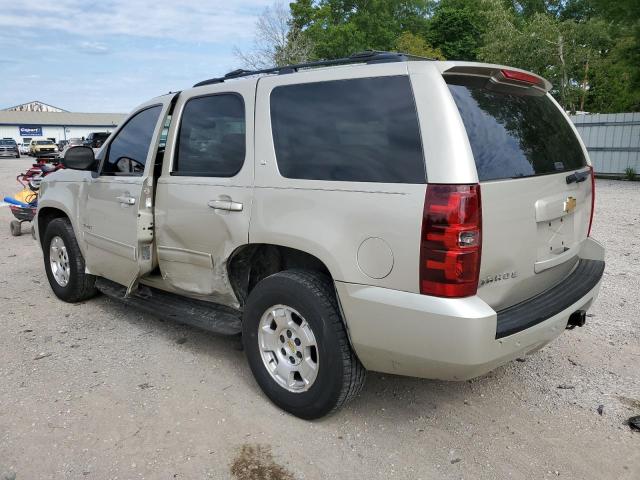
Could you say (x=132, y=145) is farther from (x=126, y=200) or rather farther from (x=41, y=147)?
(x=41, y=147)

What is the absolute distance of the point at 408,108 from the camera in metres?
2.67

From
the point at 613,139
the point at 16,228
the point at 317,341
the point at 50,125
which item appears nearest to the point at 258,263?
the point at 317,341

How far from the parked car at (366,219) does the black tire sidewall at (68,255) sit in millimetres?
1217

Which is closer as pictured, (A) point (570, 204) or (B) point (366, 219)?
(B) point (366, 219)

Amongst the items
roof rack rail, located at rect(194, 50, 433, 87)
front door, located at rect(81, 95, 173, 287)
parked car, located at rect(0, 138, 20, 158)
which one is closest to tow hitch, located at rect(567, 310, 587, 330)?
roof rack rail, located at rect(194, 50, 433, 87)

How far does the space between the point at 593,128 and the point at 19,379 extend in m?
18.6

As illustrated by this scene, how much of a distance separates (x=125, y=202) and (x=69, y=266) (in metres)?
1.46

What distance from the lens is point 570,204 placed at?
10.5 feet

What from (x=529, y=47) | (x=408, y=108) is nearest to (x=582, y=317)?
(x=408, y=108)

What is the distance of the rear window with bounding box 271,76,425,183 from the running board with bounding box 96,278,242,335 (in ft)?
3.86

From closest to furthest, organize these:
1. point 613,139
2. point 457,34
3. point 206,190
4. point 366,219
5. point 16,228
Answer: point 366,219
point 206,190
point 16,228
point 613,139
point 457,34

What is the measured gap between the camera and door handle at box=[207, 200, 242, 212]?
11.1 ft

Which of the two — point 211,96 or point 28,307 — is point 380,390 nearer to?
point 211,96

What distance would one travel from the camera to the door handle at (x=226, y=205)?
337cm
